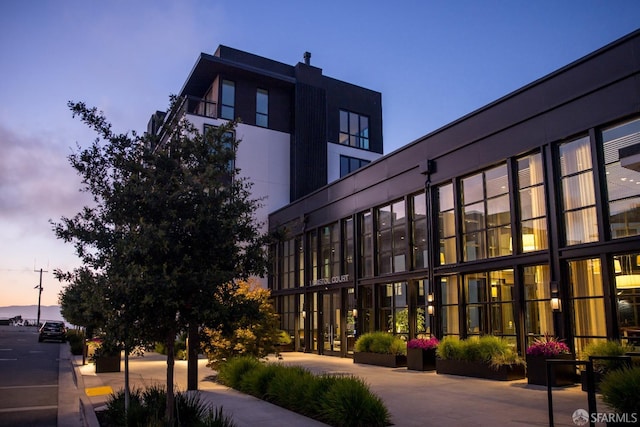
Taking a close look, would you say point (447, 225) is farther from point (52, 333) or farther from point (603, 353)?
point (52, 333)

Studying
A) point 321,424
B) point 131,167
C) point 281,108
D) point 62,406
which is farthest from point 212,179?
point 281,108

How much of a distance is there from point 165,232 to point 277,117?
95.4 feet

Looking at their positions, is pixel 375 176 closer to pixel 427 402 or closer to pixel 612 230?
pixel 612 230

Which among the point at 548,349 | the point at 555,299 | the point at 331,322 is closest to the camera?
the point at 548,349

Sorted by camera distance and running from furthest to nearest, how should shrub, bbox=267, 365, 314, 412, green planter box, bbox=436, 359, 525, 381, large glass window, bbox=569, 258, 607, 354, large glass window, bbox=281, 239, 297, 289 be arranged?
1. large glass window, bbox=281, 239, 297, 289
2. green planter box, bbox=436, 359, 525, 381
3. large glass window, bbox=569, 258, 607, 354
4. shrub, bbox=267, 365, 314, 412

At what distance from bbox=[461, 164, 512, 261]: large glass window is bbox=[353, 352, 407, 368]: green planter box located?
4303 millimetres

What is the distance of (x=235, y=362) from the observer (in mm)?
14664

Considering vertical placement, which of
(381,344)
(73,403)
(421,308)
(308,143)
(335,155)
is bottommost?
(73,403)

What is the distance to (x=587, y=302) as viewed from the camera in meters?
15.0

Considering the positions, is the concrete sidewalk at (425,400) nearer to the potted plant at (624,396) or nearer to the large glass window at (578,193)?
the potted plant at (624,396)

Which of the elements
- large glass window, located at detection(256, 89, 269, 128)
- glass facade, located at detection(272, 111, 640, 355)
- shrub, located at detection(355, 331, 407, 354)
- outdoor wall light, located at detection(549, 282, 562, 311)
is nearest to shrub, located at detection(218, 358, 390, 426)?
glass facade, located at detection(272, 111, 640, 355)

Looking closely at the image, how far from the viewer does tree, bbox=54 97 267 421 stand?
7812 mm

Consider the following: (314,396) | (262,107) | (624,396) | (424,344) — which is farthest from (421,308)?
(262,107)

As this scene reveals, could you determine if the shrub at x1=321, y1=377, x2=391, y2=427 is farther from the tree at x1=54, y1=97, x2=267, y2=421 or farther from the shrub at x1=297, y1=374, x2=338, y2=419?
the tree at x1=54, y1=97, x2=267, y2=421
